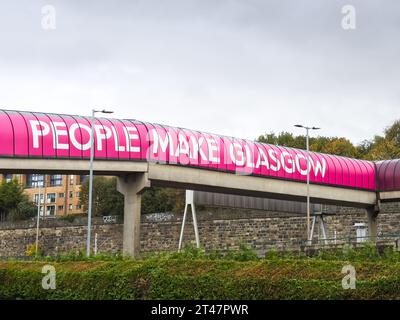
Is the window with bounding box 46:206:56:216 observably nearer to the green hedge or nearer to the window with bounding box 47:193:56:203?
the window with bounding box 47:193:56:203

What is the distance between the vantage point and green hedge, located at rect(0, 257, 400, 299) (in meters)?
21.9

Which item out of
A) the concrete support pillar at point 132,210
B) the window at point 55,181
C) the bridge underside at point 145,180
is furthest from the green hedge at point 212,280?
the window at point 55,181

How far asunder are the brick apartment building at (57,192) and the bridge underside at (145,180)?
11785cm

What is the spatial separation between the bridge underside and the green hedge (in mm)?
12301

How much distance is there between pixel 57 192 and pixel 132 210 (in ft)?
427

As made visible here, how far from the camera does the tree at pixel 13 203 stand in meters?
135

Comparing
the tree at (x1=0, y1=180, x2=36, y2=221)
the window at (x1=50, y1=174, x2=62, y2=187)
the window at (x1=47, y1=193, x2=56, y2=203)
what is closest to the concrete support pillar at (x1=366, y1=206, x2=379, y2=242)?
the tree at (x1=0, y1=180, x2=36, y2=221)

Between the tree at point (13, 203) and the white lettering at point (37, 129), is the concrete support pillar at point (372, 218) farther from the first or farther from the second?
the tree at point (13, 203)

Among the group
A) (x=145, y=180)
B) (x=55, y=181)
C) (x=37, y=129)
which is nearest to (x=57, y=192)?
(x=55, y=181)

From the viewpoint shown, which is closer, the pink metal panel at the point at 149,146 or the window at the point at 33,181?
the pink metal panel at the point at 149,146

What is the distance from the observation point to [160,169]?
4741cm

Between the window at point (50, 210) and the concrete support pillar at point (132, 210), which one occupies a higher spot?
the window at point (50, 210)

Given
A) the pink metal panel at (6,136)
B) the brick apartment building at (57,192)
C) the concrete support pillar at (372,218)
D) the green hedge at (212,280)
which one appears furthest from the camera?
the brick apartment building at (57,192)

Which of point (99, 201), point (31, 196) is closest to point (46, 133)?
point (99, 201)
